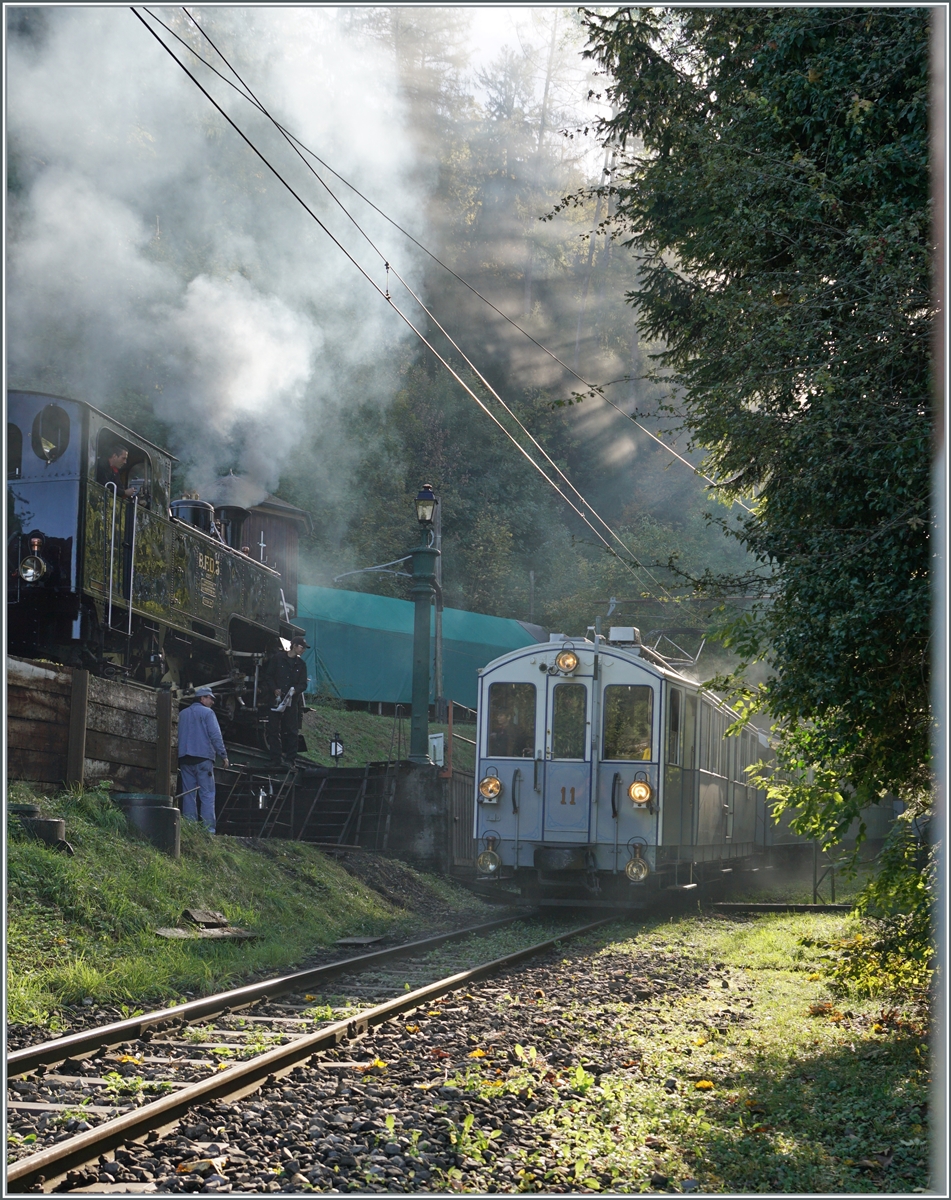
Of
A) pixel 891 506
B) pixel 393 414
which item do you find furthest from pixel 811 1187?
pixel 393 414

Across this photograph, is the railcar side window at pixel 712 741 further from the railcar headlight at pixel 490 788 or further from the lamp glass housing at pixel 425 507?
the lamp glass housing at pixel 425 507

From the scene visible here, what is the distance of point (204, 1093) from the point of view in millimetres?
4652

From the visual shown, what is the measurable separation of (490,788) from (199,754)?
3.27m

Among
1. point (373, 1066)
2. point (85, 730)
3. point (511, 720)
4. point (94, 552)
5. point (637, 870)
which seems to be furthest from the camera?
point (511, 720)

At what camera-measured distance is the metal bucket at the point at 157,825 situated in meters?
9.99

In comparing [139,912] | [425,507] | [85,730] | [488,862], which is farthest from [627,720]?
[139,912]

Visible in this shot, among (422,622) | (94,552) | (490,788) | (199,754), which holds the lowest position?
(490,788)

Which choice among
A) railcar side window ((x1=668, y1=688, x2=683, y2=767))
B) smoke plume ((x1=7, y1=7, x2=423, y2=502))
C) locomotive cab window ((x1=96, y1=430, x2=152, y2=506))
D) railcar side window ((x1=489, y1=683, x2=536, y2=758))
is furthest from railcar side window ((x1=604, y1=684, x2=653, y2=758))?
smoke plume ((x1=7, y1=7, x2=423, y2=502))

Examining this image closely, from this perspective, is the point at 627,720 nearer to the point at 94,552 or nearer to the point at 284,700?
the point at 94,552

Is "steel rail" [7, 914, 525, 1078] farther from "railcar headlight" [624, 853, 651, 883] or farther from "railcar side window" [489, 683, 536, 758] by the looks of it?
"railcar side window" [489, 683, 536, 758]

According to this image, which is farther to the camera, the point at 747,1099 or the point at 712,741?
the point at 712,741

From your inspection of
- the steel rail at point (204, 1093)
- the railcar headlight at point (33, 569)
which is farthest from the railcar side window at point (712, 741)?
the railcar headlight at point (33, 569)

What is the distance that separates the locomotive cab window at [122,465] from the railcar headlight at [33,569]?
1062 millimetres

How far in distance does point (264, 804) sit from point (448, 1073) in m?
10.5
